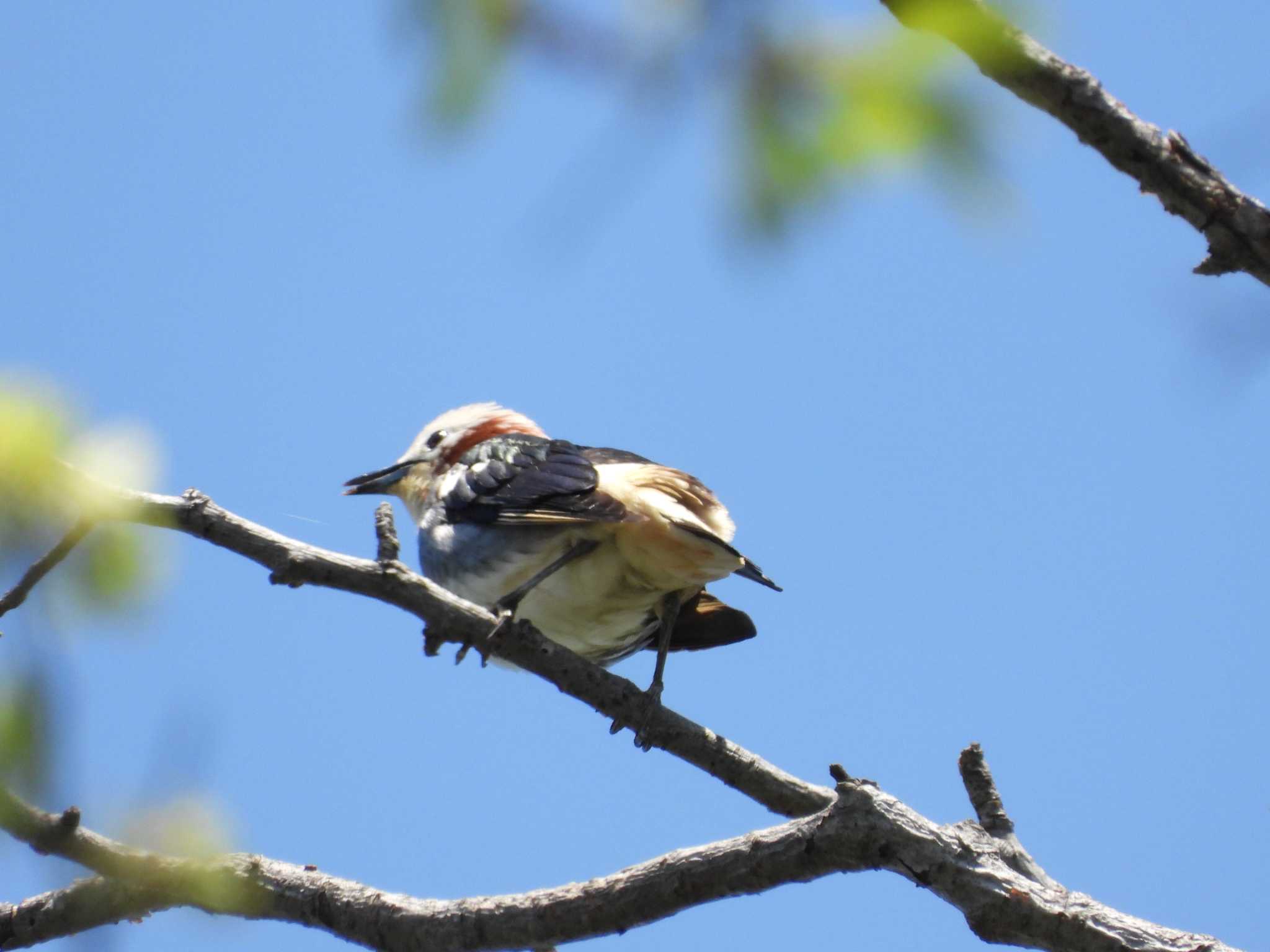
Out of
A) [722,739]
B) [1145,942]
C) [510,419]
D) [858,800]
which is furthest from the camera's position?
[510,419]

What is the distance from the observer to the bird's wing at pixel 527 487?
5230 mm

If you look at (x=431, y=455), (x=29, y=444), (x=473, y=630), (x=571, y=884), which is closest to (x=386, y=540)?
(x=473, y=630)

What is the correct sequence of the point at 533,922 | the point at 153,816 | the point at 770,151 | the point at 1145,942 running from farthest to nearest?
1. the point at 533,922
2. the point at 1145,942
3. the point at 153,816
4. the point at 770,151

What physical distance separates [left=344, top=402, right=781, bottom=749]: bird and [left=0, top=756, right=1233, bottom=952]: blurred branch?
91 cm

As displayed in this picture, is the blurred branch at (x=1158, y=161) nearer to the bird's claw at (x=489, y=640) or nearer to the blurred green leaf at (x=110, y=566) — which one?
the blurred green leaf at (x=110, y=566)

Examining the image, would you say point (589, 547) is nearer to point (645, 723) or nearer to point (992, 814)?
point (645, 723)

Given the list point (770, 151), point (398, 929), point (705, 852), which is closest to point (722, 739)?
point (705, 852)

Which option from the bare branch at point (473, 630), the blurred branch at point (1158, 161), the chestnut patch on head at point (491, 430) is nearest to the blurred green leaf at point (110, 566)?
the bare branch at point (473, 630)

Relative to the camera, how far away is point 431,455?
695 cm

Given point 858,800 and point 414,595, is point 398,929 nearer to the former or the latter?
point 414,595

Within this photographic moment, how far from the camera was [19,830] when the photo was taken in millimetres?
3596

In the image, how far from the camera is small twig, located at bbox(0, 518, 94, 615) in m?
2.25

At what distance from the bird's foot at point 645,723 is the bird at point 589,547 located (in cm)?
6

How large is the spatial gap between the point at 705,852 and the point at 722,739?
650 millimetres
